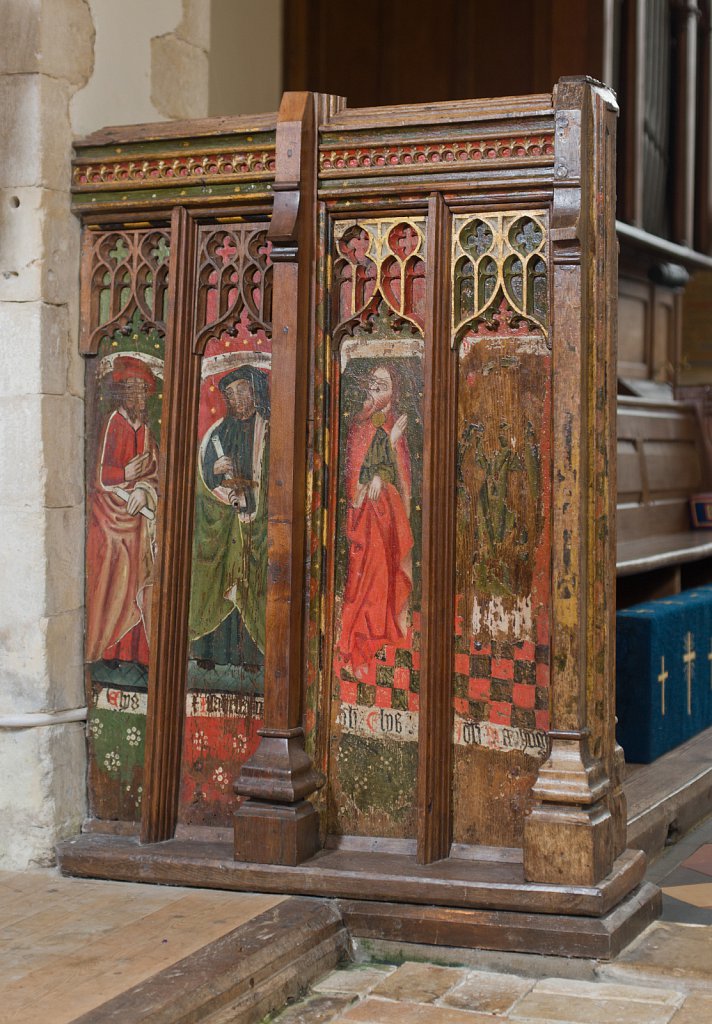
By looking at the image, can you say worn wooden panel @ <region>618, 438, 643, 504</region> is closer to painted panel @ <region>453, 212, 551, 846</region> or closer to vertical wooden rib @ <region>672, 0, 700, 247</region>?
vertical wooden rib @ <region>672, 0, 700, 247</region>

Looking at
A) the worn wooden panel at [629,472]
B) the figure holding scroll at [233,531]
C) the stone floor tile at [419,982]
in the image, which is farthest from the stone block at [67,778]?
the worn wooden panel at [629,472]

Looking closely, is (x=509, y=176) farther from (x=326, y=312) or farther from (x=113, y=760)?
(x=113, y=760)

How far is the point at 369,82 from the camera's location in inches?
257

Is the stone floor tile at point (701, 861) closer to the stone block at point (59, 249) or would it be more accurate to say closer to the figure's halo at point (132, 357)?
the figure's halo at point (132, 357)

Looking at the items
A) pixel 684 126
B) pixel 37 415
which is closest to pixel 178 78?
pixel 37 415

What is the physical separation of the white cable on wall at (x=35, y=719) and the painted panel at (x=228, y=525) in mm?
334

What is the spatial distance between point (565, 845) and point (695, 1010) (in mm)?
499

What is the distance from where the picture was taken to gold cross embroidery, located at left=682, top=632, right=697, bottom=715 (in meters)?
5.47

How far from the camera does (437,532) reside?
367 cm

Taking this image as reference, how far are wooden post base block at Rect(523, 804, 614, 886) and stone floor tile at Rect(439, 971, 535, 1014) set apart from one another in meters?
0.25

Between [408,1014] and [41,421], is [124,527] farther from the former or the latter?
[408,1014]

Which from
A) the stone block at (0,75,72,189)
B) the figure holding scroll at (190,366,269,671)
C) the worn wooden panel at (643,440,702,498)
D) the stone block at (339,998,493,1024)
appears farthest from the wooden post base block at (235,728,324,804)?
the worn wooden panel at (643,440,702,498)

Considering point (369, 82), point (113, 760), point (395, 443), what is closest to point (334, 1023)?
point (113, 760)

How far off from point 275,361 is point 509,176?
76cm
